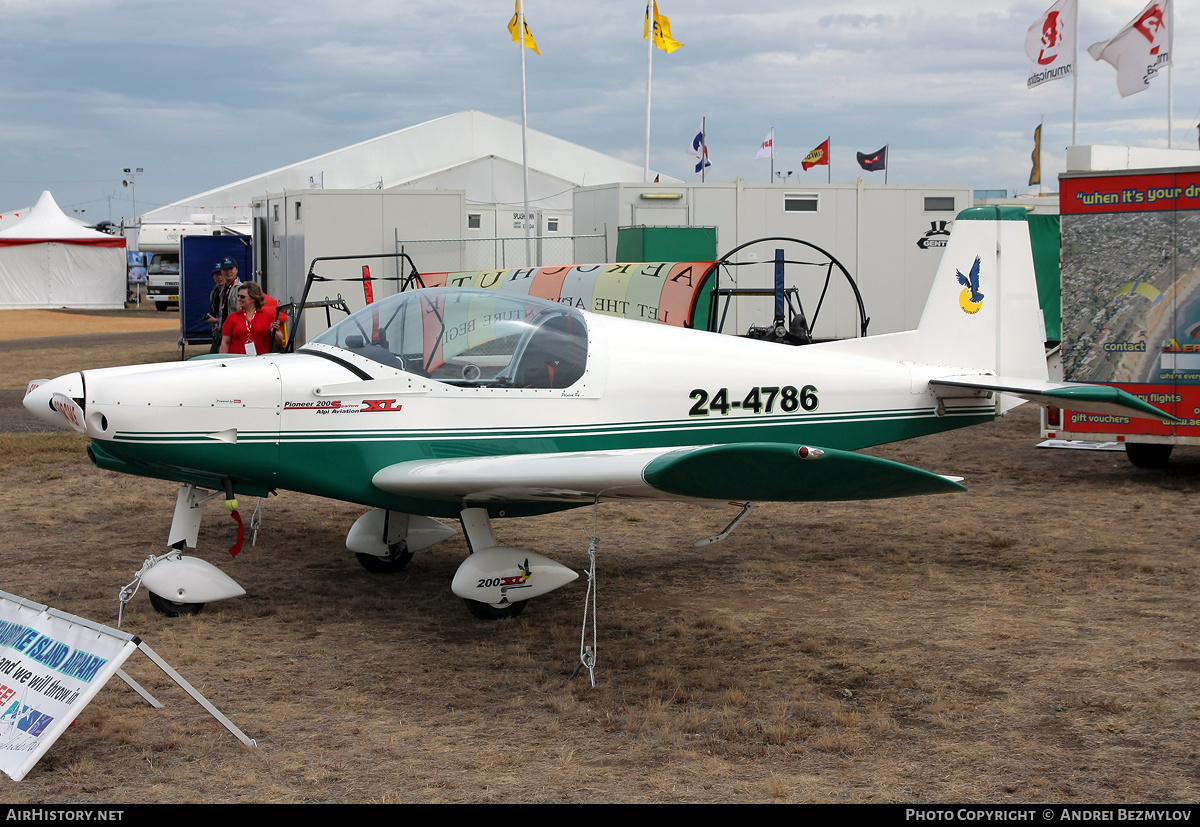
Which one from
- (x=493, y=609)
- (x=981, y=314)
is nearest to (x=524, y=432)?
(x=493, y=609)

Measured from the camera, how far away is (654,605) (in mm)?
6352

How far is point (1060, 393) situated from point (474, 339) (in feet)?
11.0

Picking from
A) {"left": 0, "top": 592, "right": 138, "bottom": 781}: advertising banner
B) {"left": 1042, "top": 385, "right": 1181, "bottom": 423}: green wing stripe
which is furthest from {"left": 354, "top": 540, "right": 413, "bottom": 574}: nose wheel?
{"left": 1042, "top": 385, "right": 1181, "bottom": 423}: green wing stripe

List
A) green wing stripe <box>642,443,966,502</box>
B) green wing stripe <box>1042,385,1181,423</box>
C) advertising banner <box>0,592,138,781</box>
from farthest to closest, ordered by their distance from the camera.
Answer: green wing stripe <box>1042,385,1181,423</box>
green wing stripe <box>642,443,966,502</box>
advertising banner <box>0,592,138,781</box>

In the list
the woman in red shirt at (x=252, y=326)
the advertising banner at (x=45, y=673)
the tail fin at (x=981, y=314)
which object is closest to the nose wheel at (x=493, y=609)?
the advertising banner at (x=45, y=673)

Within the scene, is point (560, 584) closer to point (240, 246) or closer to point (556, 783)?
point (556, 783)

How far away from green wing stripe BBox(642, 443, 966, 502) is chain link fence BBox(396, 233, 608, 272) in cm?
1422

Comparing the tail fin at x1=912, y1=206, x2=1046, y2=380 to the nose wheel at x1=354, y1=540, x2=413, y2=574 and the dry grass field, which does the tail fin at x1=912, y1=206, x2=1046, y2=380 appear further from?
the nose wheel at x1=354, y1=540, x2=413, y2=574

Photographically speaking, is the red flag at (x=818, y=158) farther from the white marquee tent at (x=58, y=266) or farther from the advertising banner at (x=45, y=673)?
the advertising banner at (x=45, y=673)

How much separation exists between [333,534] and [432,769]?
14.8 feet

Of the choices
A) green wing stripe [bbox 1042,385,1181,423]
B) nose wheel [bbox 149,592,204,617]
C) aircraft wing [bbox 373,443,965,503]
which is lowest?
nose wheel [bbox 149,592,204,617]

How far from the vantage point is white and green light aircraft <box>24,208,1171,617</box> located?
5523 millimetres

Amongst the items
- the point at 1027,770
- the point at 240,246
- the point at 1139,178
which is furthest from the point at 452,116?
the point at 1027,770

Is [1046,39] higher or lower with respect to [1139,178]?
higher
